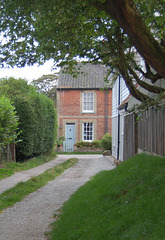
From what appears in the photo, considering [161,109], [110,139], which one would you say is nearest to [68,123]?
[110,139]

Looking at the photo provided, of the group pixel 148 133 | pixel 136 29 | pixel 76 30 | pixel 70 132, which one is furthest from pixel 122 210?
pixel 70 132

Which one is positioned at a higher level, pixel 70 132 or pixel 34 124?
pixel 34 124

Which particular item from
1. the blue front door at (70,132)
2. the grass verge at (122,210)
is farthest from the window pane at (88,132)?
the grass verge at (122,210)

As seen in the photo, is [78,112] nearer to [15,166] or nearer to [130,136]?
[15,166]

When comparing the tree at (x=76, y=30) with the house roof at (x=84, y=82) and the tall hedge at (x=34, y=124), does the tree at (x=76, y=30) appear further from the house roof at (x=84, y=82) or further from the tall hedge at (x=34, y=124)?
the house roof at (x=84, y=82)

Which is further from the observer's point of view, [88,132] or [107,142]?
[88,132]

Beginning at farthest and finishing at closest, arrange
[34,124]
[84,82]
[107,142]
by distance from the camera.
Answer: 1. [84,82]
2. [107,142]
3. [34,124]

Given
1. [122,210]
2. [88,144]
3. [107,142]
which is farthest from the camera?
[88,144]

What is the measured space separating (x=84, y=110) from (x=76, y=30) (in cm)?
2740

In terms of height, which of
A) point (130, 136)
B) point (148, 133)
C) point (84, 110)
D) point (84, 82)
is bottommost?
point (130, 136)

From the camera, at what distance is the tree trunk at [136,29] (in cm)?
562

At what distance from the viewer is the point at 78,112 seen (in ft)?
118

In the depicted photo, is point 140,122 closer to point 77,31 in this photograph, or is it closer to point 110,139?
point 77,31

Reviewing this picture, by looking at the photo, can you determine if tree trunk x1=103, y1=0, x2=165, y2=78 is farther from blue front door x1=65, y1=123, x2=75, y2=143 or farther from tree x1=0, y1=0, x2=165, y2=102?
blue front door x1=65, y1=123, x2=75, y2=143
